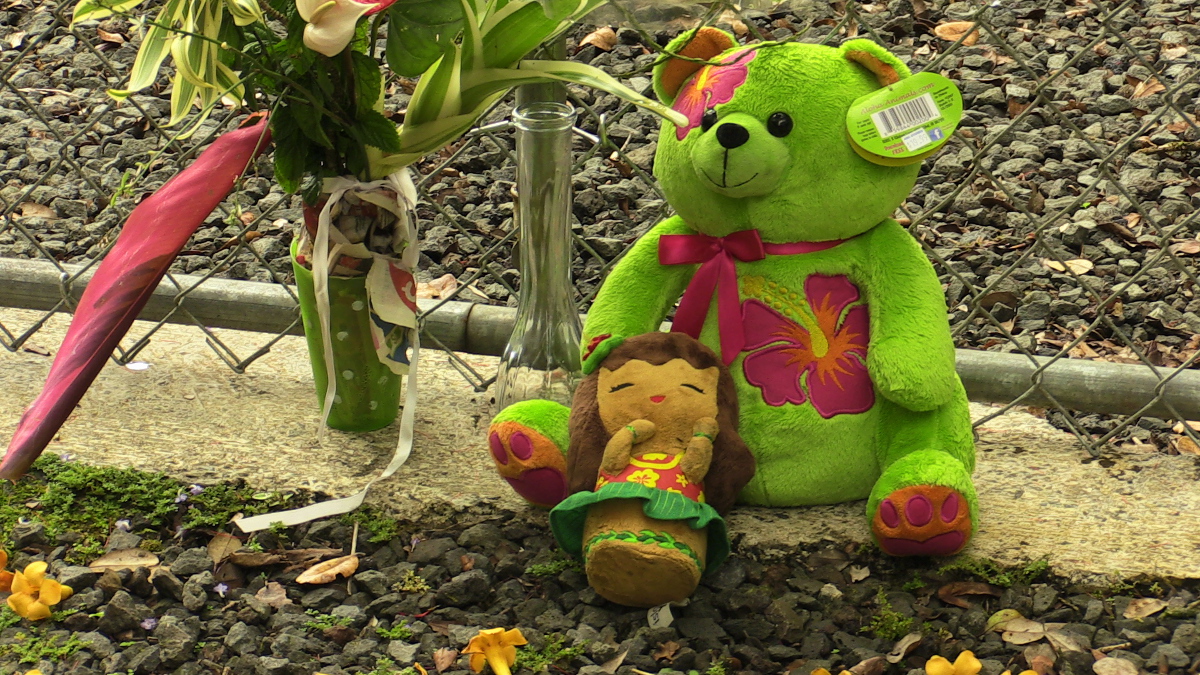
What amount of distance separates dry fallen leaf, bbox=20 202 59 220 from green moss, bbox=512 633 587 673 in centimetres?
208

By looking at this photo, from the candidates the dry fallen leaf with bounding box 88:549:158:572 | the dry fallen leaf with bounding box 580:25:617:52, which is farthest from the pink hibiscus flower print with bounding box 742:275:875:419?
the dry fallen leaf with bounding box 580:25:617:52

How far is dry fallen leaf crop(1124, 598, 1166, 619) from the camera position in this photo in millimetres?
1695

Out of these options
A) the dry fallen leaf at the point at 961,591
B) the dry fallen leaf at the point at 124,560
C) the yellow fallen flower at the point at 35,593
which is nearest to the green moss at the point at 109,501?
the dry fallen leaf at the point at 124,560

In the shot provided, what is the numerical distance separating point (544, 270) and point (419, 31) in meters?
0.46

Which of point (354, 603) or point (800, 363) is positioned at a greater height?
point (800, 363)

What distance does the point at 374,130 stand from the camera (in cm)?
183

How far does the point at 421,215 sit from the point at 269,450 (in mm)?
1078

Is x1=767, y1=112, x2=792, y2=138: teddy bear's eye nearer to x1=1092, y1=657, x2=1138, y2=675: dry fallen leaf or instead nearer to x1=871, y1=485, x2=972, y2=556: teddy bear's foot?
x1=871, y1=485, x2=972, y2=556: teddy bear's foot

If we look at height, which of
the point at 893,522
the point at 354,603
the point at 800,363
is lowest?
the point at 354,603

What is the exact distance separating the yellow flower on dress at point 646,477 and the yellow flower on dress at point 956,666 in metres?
0.40

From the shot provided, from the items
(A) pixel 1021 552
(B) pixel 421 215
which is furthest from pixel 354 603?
(B) pixel 421 215

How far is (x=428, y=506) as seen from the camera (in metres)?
1.94

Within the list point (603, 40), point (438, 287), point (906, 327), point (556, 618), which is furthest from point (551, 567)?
point (603, 40)

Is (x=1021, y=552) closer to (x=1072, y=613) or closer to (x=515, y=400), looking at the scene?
(x=1072, y=613)
